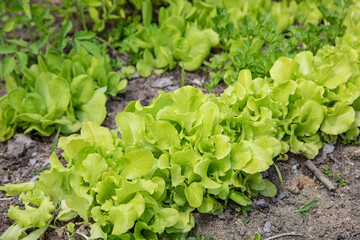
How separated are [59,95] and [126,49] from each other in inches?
34.3

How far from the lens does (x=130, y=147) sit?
2.29 m

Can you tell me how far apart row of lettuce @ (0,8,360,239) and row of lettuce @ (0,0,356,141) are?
37 centimetres

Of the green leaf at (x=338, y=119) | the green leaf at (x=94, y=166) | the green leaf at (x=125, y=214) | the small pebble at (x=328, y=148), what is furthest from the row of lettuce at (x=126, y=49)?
the green leaf at (x=125, y=214)

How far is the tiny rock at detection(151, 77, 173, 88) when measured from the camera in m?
3.33

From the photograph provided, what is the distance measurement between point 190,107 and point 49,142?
109 centimetres

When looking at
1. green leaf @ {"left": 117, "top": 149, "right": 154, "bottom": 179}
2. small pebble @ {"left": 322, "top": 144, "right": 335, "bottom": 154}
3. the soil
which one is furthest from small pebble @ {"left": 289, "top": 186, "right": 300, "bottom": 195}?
green leaf @ {"left": 117, "top": 149, "right": 154, "bottom": 179}

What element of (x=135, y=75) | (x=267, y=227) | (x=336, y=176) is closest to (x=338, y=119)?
(x=336, y=176)

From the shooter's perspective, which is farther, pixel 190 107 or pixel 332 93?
pixel 332 93

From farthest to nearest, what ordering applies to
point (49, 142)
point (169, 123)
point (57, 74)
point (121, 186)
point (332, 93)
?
point (57, 74)
point (49, 142)
point (332, 93)
point (169, 123)
point (121, 186)

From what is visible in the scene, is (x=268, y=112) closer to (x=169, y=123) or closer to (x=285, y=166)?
(x=285, y=166)

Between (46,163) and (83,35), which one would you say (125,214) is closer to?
(46,163)

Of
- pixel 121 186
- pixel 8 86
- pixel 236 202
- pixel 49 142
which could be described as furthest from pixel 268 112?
pixel 8 86

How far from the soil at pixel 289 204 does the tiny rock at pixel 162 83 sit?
91 cm

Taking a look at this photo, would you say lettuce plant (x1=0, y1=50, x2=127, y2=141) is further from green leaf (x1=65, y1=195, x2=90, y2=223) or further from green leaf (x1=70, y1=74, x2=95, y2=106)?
green leaf (x1=65, y1=195, x2=90, y2=223)
